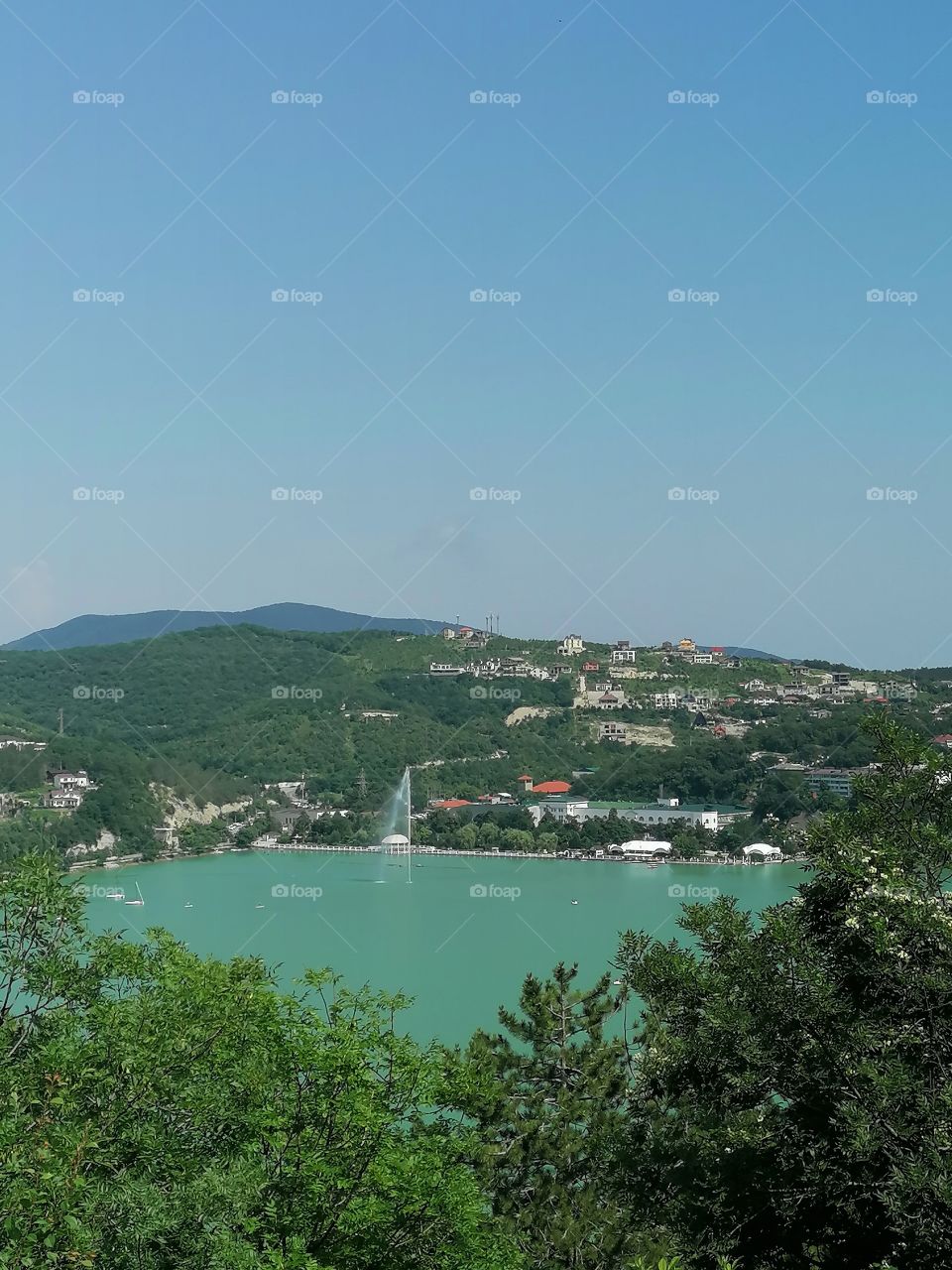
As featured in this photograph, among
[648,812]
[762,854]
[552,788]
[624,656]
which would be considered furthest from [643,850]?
[624,656]

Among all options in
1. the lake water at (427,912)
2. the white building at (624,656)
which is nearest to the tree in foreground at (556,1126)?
the lake water at (427,912)

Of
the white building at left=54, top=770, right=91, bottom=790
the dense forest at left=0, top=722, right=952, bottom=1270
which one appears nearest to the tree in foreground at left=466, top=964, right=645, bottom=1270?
the dense forest at left=0, top=722, right=952, bottom=1270

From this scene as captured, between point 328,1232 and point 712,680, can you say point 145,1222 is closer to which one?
point 328,1232

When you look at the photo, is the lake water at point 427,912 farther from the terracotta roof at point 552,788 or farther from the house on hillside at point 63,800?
the terracotta roof at point 552,788

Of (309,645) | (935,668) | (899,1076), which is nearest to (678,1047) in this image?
(899,1076)

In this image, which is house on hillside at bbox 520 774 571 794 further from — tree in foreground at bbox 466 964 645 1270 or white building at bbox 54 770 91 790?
tree in foreground at bbox 466 964 645 1270
